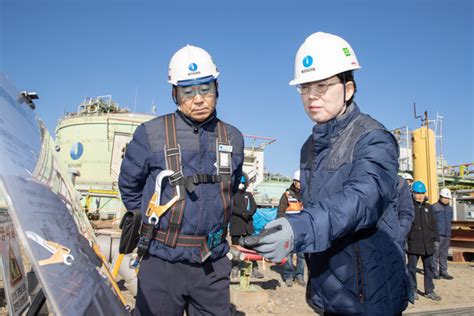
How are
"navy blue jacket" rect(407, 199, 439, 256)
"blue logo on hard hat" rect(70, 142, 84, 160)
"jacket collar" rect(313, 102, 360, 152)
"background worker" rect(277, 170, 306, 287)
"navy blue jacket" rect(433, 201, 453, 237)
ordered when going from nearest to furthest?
"jacket collar" rect(313, 102, 360, 152) < "navy blue jacket" rect(407, 199, 439, 256) < "background worker" rect(277, 170, 306, 287) < "navy blue jacket" rect(433, 201, 453, 237) < "blue logo on hard hat" rect(70, 142, 84, 160)

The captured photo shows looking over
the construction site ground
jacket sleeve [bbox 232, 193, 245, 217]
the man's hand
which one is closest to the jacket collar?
the man's hand

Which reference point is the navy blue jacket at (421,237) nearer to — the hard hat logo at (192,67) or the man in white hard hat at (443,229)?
the man in white hard hat at (443,229)

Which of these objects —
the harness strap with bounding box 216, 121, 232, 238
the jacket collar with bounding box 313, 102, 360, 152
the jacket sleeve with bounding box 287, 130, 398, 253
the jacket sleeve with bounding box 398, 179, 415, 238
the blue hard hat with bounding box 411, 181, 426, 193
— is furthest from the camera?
the blue hard hat with bounding box 411, 181, 426, 193

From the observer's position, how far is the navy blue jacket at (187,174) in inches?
101

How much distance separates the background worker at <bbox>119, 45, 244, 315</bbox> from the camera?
2.54 meters

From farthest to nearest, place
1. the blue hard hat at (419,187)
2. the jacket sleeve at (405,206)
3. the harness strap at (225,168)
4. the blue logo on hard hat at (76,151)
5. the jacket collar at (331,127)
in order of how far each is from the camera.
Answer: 1. the blue logo on hard hat at (76,151)
2. the blue hard hat at (419,187)
3. the jacket sleeve at (405,206)
4. the harness strap at (225,168)
5. the jacket collar at (331,127)

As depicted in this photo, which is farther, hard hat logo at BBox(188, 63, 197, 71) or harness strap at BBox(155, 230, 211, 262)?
hard hat logo at BBox(188, 63, 197, 71)

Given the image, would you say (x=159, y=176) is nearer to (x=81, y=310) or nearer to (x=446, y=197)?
(x=81, y=310)

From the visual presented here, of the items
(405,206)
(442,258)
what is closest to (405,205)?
(405,206)

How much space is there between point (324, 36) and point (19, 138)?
1562 mm

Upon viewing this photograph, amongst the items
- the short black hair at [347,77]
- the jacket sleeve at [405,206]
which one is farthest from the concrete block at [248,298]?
the short black hair at [347,77]

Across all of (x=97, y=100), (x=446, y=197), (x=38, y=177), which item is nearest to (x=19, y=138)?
(x=38, y=177)

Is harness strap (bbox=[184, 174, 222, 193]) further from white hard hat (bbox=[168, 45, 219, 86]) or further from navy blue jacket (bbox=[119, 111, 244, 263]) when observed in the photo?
white hard hat (bbox=[168, 45, 219, 86])

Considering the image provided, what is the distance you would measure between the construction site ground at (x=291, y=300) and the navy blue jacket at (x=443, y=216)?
3.73 feet
